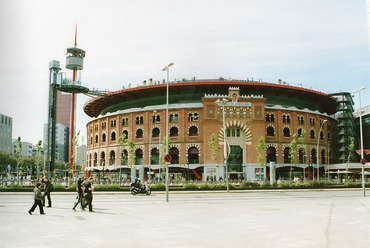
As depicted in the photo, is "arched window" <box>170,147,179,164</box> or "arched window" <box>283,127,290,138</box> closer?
"arched window" <box>170,147,179,164</box>

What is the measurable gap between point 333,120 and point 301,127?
14.2 meters

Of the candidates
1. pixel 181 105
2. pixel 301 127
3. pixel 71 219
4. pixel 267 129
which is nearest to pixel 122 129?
pixel 181 105

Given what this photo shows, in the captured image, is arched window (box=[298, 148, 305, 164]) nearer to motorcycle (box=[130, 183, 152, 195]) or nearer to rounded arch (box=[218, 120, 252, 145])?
rounded arch (box=[218, 120, 252, 145])

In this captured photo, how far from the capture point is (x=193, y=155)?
6322 centimetres

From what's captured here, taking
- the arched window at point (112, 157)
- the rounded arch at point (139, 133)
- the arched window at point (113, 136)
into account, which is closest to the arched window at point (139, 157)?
the rounded arch at point (139, 133)

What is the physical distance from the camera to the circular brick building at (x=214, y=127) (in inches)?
2418

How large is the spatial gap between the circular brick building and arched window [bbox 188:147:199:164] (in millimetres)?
174

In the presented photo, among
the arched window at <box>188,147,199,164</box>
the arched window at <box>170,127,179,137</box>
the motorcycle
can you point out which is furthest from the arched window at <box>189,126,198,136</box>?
the motorcycle

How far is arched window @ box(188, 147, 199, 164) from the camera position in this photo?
205 ft

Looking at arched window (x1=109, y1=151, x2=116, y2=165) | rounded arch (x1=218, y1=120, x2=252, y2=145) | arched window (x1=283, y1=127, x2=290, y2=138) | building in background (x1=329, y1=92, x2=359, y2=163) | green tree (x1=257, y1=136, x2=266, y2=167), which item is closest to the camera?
green tree (x1=257, y1=136, x2=266, y2=167)

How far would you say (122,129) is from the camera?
6881cm

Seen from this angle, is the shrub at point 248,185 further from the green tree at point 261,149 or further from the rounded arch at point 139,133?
the rounded arch at point 139,133

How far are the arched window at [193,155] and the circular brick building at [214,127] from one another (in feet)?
0.57

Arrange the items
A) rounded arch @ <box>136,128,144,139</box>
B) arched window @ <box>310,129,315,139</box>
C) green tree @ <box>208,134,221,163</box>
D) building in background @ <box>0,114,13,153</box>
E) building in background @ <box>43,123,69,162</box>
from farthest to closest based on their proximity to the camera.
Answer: building in background @ <box>43,123,69,162</box> → arched window @ <box>310,129,315,139</box> → rounded arch @ <box>136,128,144,139</box> → green tree @ <box>208,134,221,163</box> → building in background @ <box>0,114,13,153</box>
